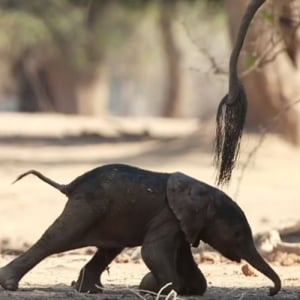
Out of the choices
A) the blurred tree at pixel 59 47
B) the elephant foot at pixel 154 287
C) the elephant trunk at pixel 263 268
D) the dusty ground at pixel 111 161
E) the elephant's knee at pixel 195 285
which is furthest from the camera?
the blurred tree at pixel 59 47

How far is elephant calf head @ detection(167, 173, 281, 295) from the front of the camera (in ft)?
22.8

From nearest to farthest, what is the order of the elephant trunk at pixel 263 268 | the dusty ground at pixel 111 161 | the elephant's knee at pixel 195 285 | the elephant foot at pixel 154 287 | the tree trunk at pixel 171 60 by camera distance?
the elephant foot at pixel 154 287, the elephant trunk at pixel 263 268, the elephant's knee at pixel 195 285, the dusty ground at pixel 111 161, the tree trunk at pixel 171 60

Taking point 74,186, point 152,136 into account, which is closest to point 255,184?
point 74,186

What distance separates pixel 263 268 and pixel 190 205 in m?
0.55

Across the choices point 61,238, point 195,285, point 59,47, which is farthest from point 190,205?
point 59,47

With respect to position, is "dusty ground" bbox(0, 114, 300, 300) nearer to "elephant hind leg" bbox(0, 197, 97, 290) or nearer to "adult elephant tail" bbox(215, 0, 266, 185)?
"elephant hind leg" bbox(0, 197, 97, 290)

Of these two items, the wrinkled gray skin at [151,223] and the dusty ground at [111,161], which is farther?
the dusty ground at [111,161]

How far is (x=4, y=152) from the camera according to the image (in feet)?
73.2

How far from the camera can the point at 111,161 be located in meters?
19.9

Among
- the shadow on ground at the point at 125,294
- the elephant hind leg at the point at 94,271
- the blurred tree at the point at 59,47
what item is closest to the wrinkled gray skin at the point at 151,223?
the shadow on ground at the point at 125,294

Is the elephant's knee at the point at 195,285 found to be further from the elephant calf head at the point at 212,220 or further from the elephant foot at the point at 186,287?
the elephant calf head at the point at 212,220

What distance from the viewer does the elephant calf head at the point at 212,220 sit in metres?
6.96

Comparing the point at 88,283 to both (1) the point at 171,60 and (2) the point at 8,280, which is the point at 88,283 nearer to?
(2) the point at 8,280

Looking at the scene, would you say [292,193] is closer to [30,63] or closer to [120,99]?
[30,63]
